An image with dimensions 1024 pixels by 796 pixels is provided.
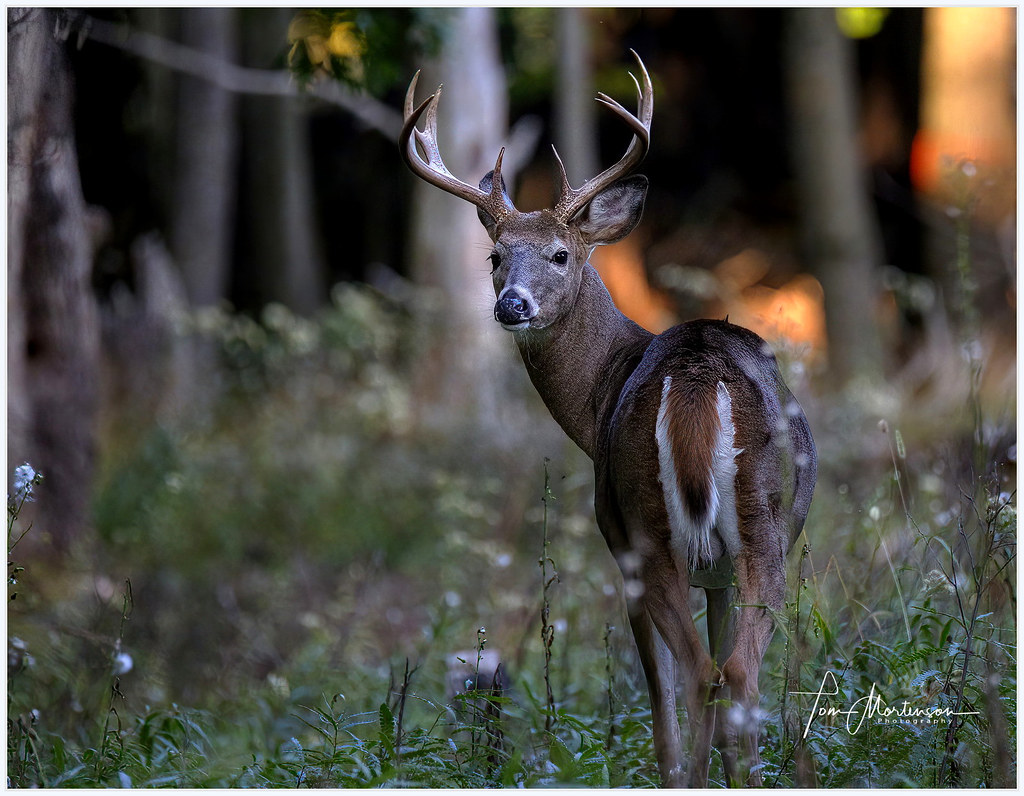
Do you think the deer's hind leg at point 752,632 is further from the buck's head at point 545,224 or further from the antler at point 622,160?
the antler at point 622,160

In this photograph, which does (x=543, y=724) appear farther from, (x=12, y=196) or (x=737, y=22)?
(x=737, y=22)

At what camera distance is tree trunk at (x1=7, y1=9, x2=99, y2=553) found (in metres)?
6.03

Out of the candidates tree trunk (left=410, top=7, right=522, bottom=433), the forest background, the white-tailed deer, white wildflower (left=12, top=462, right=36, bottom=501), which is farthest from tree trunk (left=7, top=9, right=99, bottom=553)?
the white-tailed deer

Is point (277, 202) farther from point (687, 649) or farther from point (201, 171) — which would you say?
point (687, 649)

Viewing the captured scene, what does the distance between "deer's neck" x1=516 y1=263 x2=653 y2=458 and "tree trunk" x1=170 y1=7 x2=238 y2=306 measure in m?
8.51

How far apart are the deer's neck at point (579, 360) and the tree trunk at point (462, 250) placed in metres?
4.48

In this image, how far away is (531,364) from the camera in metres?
3.92

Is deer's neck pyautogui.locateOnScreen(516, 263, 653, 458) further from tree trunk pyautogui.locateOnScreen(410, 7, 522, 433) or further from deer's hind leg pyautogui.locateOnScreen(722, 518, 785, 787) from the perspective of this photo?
tree trunk pyautogui.locateOnScreen(410, 7, 522, 433)

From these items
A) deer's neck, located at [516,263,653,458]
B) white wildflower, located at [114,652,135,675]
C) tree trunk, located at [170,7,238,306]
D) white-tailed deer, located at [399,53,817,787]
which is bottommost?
white wildflower, located at [114,652,135,675]

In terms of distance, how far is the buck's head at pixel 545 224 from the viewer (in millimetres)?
3646

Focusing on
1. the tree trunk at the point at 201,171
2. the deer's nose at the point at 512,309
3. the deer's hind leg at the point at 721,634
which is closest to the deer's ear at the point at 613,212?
the deer's nose at the point at 512,309

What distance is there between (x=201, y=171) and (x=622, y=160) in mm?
9182

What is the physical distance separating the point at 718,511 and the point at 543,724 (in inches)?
56.5

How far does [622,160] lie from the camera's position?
3701 millimetres
